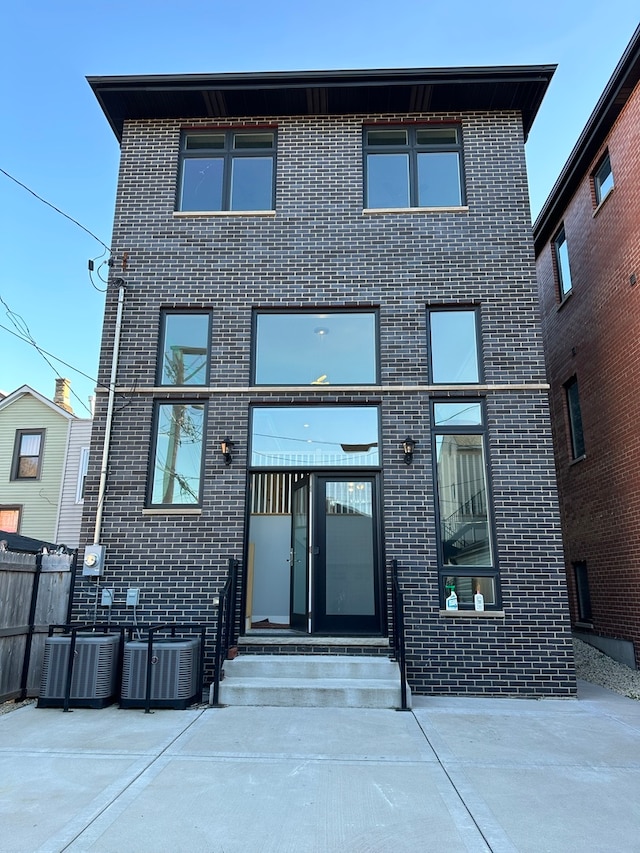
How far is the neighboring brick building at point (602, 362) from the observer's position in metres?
8.41

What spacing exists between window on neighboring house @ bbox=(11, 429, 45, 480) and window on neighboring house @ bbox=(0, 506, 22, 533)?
829 millimetres

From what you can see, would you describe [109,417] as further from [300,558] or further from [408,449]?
[408,449]

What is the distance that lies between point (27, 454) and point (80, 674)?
38.8 ft

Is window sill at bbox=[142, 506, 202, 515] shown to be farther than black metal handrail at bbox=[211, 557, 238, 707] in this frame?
Yes

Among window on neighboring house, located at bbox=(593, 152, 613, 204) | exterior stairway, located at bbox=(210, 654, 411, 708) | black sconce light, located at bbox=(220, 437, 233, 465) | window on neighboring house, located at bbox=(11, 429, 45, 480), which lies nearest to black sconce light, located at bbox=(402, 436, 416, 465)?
black sconce light, located at bbox=(220, 437, 233, 465)

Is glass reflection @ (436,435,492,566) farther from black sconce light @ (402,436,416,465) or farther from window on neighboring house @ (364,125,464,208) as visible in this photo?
window on neighboring house @ (364,125,464,208)

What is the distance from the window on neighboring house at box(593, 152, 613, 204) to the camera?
9469mm

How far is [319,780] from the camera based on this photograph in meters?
3.90

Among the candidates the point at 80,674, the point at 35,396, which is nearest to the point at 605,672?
the point at 80,674

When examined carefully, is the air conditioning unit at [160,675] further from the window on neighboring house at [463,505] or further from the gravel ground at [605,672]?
the gravel ground at [605,672]

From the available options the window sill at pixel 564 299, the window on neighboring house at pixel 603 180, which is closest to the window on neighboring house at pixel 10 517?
the window sill at pixel 564 299

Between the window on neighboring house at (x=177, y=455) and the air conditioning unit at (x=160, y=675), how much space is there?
1.86 meters

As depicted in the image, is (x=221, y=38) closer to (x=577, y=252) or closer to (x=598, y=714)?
(x=577, y=252)

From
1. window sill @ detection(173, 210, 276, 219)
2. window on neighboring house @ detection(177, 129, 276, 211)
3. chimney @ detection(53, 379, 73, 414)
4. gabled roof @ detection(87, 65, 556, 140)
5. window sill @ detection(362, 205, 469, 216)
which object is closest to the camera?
gabled roof @ detection(87, 65, 556, 140)
